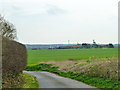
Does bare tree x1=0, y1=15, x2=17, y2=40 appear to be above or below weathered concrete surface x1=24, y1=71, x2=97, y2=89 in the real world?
above

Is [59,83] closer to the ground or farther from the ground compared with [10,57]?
closer to the ground

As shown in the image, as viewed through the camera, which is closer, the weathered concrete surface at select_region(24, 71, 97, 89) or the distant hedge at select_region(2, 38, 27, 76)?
the distant hedge at select_region(2, 38, 27, 76)

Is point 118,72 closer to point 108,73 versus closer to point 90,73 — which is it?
point 108,73

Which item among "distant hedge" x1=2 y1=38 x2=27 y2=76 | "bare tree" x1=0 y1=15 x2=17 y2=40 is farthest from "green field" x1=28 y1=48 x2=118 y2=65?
"distant hedge" x1=2 y1=38 x2=27 y2=76

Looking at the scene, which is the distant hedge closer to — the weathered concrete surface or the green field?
the weathered concrete surface

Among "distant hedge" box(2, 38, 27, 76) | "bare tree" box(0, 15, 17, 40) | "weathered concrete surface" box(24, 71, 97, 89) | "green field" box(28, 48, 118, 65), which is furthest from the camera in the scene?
"green field" box(28, 48, 118, 65)

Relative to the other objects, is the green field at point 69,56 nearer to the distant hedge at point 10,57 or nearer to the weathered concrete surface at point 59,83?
the weathered concrete surface at point 59,83

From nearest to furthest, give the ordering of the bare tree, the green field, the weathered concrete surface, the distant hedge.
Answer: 1. the distant hedge
2. the weathered concrete surface
3. the bare tree
4. the green field

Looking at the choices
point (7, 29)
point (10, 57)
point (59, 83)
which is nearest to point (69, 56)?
point (7, 29)

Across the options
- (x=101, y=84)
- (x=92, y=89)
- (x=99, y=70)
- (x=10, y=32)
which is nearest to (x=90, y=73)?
(x=99, y=70)

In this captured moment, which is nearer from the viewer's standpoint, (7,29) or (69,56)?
(7,29)

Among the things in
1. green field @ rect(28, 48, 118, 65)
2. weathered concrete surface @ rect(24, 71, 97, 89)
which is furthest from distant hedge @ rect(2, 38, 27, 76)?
green field @ rect(28, 48, 118, 65)

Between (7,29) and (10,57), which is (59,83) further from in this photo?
(7,29)

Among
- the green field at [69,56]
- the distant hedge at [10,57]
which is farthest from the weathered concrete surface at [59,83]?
the green field at [69,56]
